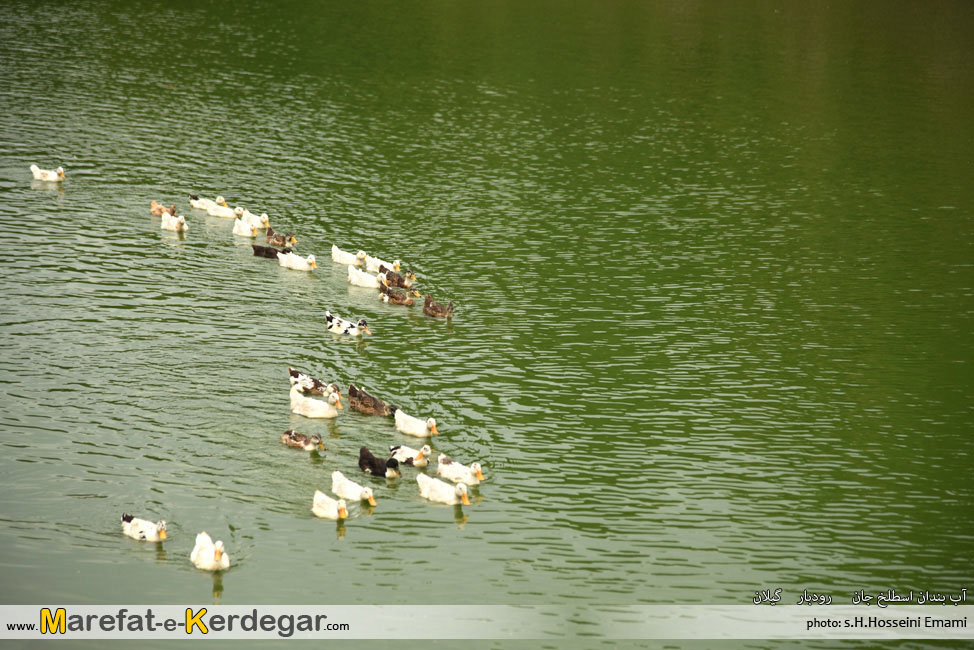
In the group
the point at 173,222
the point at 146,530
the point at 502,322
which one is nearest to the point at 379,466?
the point at 146,530

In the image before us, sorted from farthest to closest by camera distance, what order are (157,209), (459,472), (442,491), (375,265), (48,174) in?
(48,174), (157,209), (375,265), (459,472), (442,491)

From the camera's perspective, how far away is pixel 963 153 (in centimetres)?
5541

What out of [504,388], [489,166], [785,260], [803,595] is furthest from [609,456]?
[489,166]

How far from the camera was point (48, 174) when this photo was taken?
4606 cm

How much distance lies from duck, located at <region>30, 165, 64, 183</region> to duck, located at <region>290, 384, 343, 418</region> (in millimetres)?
21446

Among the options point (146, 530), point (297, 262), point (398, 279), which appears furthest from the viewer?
point (297, 262)

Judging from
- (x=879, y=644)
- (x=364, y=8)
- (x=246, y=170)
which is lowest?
(x=879, y=644)

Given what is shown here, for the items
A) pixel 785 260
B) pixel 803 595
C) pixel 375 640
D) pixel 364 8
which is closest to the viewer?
pixel 375 640

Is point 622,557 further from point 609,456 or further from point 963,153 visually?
point 963,153

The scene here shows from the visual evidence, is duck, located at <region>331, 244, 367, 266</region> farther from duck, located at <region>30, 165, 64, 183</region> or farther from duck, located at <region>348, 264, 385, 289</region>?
duck, located at <region>30, 165, 64, 183</region>

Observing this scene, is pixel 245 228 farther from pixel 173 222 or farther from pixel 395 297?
pixel 395 297

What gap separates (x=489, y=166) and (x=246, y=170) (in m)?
10.2

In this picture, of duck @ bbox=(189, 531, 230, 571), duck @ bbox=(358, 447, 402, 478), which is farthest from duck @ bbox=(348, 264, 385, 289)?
duck @ bbox=(189, 531, 230, 571)

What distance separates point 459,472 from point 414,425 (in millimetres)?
2343
